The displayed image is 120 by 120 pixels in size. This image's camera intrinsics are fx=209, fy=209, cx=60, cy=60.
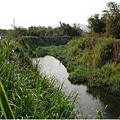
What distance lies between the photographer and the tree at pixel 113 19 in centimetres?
1396

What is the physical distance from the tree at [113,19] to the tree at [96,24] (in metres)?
3.10

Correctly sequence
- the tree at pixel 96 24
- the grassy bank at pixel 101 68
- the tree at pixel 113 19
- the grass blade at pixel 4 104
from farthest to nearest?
the tree at pixel 96 24, the tree at pixel 113 19, the grassy bank at pixel 101 68, the grass blade at pixel 4 104

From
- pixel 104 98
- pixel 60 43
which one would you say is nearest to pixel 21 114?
pixel 104 98

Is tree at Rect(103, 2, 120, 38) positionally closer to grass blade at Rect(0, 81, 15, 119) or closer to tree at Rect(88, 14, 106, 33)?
tree at Rect(88, 14, 106, 33)

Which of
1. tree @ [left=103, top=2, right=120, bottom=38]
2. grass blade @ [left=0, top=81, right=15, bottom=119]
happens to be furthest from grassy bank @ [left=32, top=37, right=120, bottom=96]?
grass blade @ [left=0, top=81, right=15, bottom=119]

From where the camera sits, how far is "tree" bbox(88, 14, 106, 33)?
1817cm

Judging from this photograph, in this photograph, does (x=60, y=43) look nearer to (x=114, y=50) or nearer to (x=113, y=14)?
(x=113, y=14)

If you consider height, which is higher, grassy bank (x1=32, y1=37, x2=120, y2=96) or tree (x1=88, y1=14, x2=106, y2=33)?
tree (x1=88, y1=14, x2=106, y2=33)

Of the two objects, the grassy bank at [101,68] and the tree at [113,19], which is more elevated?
the tree at [113,19]

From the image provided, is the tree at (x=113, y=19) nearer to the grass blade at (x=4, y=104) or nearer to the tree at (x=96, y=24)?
the tree at (x=96, y=24)

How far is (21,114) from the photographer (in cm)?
237

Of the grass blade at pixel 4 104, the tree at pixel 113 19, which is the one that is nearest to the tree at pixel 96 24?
the tree at pixel 113 19

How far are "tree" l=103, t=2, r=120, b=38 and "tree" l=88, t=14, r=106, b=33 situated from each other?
310cm

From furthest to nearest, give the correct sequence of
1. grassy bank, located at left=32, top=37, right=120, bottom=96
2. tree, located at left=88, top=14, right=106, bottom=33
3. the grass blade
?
tree, located at left=88, top=14, right=106, bottom=33 < grassy bank, located at left=32, top=37, right=120, bottom=96 < the grass blade
